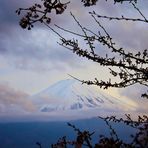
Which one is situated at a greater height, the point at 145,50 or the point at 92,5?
the point at 92,5

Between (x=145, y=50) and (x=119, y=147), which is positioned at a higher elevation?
(x=145, y=50)

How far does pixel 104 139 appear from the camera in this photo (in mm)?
6863

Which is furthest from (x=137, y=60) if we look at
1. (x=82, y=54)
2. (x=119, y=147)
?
(x=119, y=147)

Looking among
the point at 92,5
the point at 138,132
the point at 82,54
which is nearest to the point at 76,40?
the point at 82,54

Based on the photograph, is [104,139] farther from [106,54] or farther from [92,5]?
[92,5]

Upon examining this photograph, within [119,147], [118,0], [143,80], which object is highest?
[118,0]

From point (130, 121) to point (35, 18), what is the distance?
250cm

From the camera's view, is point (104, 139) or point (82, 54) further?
point (82, 54)

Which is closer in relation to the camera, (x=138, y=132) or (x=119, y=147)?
(x=119, y=147)

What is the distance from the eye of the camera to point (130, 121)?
761 centimetres

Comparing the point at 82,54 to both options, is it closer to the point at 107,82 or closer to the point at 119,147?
the point at 107,82

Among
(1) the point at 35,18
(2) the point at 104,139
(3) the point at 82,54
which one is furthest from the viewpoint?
(3) the point at 82,54

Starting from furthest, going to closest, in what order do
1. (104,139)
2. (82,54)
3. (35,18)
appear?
1. (82,54)
2. (104,139)
3. (35,18)

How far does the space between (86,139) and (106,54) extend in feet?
4.75
